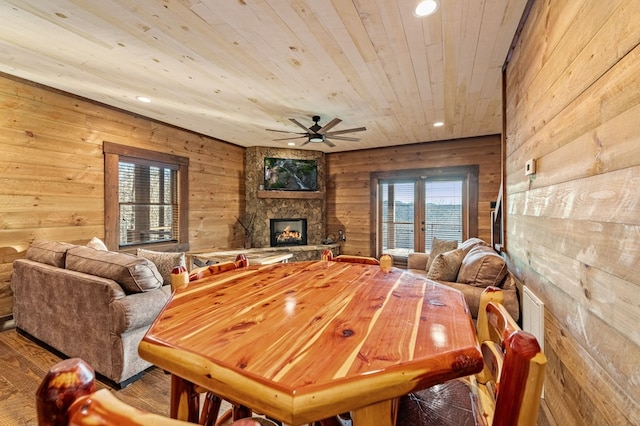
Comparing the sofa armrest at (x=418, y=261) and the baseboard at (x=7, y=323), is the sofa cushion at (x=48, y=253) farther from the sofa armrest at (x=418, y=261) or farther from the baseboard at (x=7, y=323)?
the sofa armrest at (x=418, y=261)

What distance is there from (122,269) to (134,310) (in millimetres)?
313

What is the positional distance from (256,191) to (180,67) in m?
3.22

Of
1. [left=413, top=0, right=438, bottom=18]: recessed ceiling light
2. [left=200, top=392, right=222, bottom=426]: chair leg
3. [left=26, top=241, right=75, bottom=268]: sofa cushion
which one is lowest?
[left=200, top=392, right=222, bottom=426]: chair leg

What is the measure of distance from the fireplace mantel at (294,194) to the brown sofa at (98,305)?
11.4 feet

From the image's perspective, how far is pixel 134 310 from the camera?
78.0 inches

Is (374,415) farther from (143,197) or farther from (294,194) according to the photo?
(294,194)

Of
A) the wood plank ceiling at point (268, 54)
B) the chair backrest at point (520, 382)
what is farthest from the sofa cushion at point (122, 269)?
the chair backrest at point (520, 382)

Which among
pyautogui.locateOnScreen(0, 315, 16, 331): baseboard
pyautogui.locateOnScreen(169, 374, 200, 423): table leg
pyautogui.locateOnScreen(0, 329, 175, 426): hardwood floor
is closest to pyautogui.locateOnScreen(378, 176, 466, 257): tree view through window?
pyautogui.locateOnScreen(0, 329, 175, 426): hardwood floor

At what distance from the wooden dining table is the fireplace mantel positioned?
457 cm

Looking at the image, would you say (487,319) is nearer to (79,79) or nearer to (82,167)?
(79,79)

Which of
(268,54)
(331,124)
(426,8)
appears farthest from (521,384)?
(331,124)

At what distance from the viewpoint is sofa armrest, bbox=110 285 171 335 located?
193cm

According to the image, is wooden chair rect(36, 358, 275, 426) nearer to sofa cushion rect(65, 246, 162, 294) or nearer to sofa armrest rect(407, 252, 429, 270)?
sofa cushion rect(65, 246, 162, 294)

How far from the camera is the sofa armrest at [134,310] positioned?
193 centimetres
